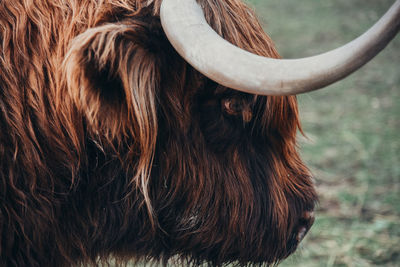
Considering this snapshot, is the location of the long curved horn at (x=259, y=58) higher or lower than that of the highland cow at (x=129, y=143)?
higher

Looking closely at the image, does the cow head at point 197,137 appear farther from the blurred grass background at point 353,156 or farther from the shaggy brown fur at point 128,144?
the blurred grass background at point 353,156

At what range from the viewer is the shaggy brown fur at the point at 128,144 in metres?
1.79

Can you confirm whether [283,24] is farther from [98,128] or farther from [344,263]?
[98,128]

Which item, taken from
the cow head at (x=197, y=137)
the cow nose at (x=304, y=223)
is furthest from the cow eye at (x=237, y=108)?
the cow nose at (x=304, y=223)

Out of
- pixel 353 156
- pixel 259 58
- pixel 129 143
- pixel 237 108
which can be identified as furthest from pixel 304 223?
pixel 353 156

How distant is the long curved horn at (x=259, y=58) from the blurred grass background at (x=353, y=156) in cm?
96

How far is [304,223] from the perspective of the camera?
2.34 meters

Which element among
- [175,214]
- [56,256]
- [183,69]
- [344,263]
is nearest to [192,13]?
[183,69]

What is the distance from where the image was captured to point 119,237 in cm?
207

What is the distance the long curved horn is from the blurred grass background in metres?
0.96

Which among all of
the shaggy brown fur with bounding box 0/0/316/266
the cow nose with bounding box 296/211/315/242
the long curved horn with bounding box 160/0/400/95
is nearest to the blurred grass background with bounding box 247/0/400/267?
the cow nose with bounding box 296/211/315/242

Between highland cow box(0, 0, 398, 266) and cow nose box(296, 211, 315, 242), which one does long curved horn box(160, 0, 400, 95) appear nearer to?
highland cow box(0, 0, 398, 266)

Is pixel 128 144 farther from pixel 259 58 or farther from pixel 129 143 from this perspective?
pixel 259 58

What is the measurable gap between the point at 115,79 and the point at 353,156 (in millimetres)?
3410
